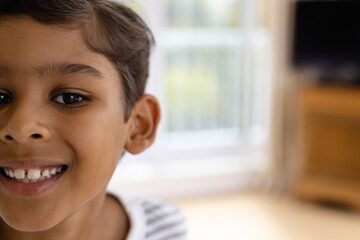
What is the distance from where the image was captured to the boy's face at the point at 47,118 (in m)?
0.65

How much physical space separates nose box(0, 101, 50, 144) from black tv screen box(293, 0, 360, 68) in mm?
3230

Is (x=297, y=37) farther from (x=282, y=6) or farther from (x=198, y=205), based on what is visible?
(x=198, y=205)

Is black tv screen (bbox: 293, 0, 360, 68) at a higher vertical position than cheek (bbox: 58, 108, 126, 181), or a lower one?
lower

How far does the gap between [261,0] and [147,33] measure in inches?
134

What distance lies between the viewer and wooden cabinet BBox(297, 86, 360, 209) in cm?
342

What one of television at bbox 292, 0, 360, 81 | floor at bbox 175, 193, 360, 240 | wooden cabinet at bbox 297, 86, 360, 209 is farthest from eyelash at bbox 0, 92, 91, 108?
television at bbox 292, 0, 360, 81

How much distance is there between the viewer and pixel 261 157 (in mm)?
4227

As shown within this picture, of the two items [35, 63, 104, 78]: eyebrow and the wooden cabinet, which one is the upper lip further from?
the wooden cabinet

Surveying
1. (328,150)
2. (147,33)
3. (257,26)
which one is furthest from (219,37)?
(147,33)

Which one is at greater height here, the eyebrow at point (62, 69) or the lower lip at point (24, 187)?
the eyebrow at point (62, 69)

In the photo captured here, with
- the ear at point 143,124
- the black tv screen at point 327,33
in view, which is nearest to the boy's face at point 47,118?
the ear at point 143,124

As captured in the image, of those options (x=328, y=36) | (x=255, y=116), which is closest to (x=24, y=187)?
(x=328, y=36)

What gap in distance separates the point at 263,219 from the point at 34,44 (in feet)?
9.29

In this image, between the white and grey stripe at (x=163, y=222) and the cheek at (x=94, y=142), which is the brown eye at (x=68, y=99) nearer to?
the cheek at (x=94, y=142)
